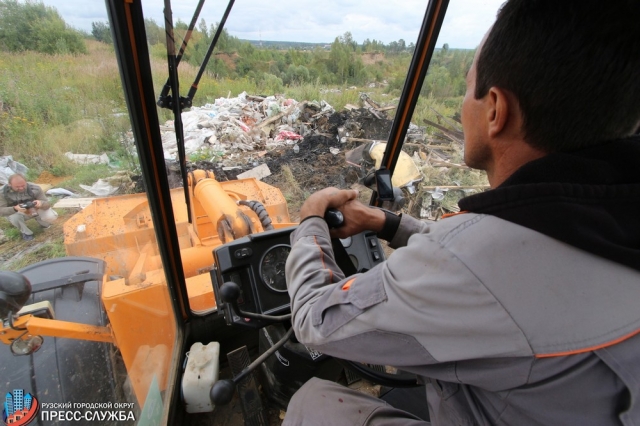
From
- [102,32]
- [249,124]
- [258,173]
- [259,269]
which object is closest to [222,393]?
[259,269]

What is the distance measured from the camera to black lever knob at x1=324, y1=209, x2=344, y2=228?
1177 mm

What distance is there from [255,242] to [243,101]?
20.2 feet

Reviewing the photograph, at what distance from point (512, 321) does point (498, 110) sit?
46 cm

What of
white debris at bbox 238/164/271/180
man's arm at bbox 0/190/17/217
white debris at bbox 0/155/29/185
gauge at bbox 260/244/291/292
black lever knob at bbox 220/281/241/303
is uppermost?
white debris at bbox 0/155/29/185

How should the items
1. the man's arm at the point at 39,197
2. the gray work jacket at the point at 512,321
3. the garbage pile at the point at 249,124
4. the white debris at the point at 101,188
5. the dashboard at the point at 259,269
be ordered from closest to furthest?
the gray work jacket at the point at 512,321
the man's arm at the point at 39,197
the white debris at the point at 101,188
the dashboard at the point at 259,269
the garbage pile at the point at 249,124

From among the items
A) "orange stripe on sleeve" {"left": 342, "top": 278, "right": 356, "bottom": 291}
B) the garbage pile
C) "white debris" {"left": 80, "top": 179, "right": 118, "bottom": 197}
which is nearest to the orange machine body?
"white debris" {"left": 80, "top": 179, "right": 118, "bottom": 197}

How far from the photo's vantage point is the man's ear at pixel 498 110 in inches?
29.1

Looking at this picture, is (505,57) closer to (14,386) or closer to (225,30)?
(225,30)

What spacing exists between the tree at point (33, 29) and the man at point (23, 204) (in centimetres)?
25

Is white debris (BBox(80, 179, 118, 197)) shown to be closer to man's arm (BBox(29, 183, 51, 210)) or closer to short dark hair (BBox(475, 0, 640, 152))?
man's arm (BBox(29, 183, 51, 210))

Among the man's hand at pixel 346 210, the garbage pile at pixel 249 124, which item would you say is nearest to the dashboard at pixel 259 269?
the man's hand at pixel 346 210

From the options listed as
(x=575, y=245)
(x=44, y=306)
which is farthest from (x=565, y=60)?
(x=44, y=306)

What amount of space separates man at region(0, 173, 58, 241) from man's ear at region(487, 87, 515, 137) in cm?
103

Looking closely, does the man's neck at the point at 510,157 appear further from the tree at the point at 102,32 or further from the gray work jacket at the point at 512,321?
the tree at the point at 102,32
